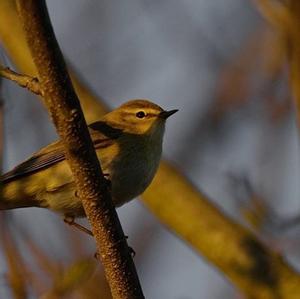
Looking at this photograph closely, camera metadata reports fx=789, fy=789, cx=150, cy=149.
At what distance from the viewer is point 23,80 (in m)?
3.57

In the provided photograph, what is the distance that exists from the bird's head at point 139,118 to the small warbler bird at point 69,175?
19 cm

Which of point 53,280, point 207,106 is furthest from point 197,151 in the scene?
point 53,280

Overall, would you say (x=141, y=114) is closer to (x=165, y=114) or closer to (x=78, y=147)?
(x=165, y=114)

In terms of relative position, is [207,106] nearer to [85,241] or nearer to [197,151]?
[197,151]

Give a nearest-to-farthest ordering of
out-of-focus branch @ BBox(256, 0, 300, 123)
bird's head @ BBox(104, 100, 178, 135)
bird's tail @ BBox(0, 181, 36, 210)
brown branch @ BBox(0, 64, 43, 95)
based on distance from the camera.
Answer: brown branch @ BBox(0, 64, 43, 95)
out-of-focus branch @ BBox(256, 0, 300, 123)
bird's tail @ BBox(0, 181, 36, 210)
bird's head @ BBox(104, 100, 178, 135)

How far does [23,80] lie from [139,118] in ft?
8.33

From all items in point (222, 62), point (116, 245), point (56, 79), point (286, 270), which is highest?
point (222, 62)

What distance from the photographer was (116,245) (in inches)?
→ 155

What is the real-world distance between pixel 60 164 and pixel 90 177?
5.87ft

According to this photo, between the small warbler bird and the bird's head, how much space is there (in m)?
0.19

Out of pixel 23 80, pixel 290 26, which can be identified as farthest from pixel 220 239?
pixel 23 80

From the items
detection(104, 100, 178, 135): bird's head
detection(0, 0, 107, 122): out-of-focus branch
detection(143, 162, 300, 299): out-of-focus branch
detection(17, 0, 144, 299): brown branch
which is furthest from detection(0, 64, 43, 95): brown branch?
detection(143, 162, 300, 299): out-of-focus branch

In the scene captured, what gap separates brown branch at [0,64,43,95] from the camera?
3430 mm

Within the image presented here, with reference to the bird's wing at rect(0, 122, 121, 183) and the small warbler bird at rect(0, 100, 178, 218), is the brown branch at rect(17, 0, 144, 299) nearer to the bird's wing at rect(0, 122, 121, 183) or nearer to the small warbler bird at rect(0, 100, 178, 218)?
the small warbler bird at rect(0, 100, 178, 218)
